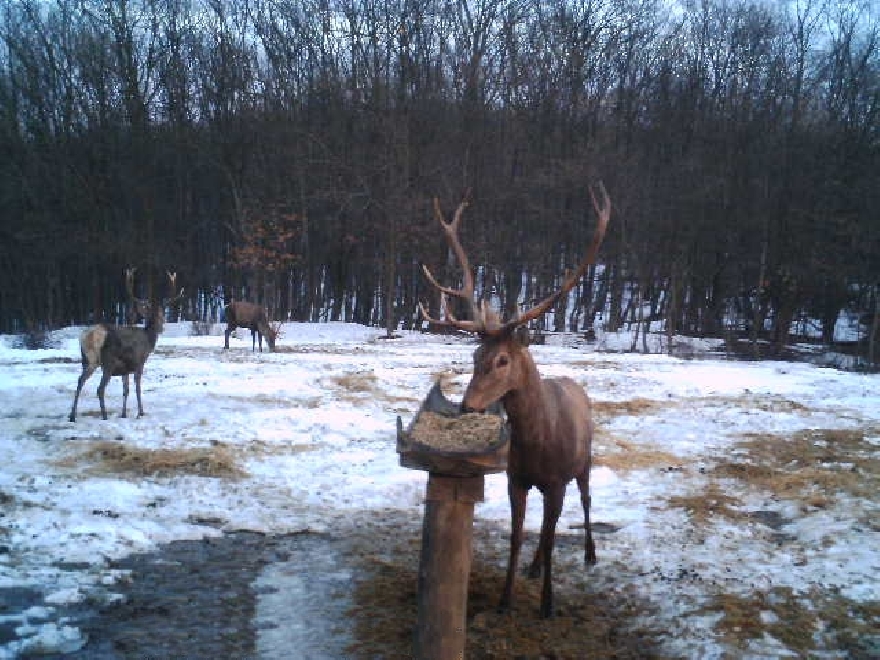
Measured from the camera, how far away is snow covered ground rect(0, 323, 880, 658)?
Answer: 16.3ft

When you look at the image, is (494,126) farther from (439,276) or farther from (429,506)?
(429,506)

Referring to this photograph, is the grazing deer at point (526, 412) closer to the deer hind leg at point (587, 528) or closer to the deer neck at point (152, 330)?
the deer hind leg at point (587, 528)

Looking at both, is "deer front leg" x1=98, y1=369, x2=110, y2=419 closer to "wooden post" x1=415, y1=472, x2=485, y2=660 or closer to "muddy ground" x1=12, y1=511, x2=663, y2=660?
"muddy ground" x1=12, y1=511, x2=663, y2=660

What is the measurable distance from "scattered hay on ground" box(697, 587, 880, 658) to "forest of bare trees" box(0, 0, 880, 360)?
21518 mm

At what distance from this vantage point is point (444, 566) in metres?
→ 3.51

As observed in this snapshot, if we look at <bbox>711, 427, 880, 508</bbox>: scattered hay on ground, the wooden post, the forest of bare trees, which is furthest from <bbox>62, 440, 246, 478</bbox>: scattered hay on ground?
the forest of bare trees

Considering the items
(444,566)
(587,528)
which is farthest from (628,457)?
(444,566)

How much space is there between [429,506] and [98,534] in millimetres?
3449

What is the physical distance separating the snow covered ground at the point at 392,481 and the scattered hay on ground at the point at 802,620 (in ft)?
0.10

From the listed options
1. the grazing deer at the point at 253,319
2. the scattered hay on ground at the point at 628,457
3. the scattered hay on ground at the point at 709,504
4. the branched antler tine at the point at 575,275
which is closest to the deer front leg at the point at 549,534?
the branched antler tine at the point at 575,275

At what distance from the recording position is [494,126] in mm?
29953

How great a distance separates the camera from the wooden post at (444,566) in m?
3.47

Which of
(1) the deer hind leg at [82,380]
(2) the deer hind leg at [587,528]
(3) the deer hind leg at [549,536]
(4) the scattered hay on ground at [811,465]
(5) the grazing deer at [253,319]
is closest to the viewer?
(3) the deer hind leg at [549,536]

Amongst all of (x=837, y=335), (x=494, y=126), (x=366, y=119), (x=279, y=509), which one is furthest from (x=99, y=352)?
(x=837, y=335)
